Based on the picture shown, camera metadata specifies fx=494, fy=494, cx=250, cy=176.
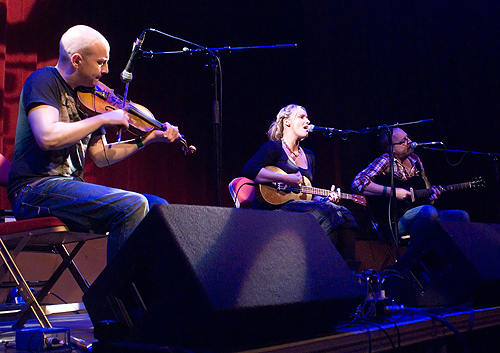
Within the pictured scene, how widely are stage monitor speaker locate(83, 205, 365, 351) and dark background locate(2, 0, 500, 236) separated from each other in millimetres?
3456

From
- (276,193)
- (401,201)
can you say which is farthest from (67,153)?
(401,201)

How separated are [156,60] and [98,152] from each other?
262 centimetres

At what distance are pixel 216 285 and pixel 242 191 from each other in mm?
2392

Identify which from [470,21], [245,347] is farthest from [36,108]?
[470,21]

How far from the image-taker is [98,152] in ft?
7.73

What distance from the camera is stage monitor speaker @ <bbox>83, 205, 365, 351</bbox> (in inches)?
51.4

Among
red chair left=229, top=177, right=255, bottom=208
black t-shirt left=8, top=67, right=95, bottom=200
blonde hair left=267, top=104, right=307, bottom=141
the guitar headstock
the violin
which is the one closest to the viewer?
black t-shirt left=8, top=67, right=95, bottom=200

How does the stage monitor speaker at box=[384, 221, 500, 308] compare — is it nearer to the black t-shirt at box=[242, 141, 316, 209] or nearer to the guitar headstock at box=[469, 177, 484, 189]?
the black t-shirt at box=[242, 141, 316, 209]

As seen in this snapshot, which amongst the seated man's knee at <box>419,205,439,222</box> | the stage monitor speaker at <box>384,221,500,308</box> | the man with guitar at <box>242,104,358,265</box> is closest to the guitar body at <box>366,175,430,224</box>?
the seated man's knee at <box>419,205,439,222</box>

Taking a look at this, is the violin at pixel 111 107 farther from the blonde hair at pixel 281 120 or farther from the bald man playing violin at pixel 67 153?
the blonde hair at pixel 281 120

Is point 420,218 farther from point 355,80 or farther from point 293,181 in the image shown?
point 355,80

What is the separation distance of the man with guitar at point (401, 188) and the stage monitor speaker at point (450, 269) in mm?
1680

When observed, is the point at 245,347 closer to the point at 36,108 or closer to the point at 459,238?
the point at 36,108

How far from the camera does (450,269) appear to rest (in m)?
2.35
